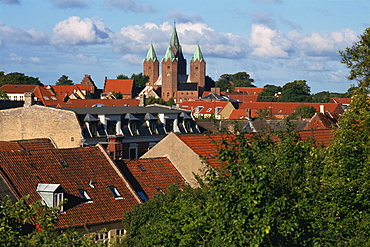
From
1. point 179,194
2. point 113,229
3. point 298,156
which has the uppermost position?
point 298,156

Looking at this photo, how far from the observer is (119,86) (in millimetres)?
181125

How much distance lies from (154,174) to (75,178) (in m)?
4.40

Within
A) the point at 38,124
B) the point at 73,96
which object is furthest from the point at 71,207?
the point at 73,96

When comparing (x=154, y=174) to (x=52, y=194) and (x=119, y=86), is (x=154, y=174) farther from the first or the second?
(x=119, y=86)

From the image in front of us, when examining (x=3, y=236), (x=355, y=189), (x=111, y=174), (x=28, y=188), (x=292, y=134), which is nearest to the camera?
(x=3, y=236)

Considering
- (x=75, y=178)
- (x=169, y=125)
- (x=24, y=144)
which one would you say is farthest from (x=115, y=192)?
(x=169, y=125)

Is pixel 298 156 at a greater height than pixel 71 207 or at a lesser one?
greater

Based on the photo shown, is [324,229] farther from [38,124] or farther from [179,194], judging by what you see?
[38,124]

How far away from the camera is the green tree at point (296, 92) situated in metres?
160

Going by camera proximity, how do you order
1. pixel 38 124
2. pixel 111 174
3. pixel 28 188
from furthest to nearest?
pixel 38 124
pixel 111 174
pixel 28 188

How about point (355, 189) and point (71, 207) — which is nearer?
point (355, 189)

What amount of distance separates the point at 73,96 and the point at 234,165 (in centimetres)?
13256

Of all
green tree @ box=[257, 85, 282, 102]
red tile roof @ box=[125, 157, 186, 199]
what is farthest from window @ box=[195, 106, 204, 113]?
red tile roof @ box=[125, 157, 186, 199]

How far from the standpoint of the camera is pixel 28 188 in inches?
966
